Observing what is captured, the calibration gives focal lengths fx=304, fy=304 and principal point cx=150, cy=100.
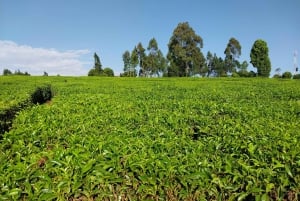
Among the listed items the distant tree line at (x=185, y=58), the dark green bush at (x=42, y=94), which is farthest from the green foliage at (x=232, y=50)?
the dark green bush at (x=42, y=94)

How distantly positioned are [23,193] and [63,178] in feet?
1.27

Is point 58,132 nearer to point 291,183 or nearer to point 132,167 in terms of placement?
point 132,167

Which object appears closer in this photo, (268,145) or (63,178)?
(63,178)

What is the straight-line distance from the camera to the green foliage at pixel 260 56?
68.0 meters

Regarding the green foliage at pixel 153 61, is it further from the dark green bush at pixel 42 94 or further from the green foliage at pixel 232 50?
the dark green bush at pixel 42 94

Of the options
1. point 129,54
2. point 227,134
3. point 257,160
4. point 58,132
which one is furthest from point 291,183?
point 129,54

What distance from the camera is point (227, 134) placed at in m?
4.70

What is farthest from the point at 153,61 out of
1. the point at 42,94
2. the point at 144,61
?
the point at 42,94

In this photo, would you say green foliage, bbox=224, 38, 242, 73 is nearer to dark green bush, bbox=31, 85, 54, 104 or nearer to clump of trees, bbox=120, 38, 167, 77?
clump of trees, bbox=120, 38, 167, 77

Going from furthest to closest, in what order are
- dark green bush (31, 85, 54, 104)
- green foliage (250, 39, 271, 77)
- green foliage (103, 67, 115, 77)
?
green foliage (103, 67, 115, 77) → green foliage (250, 39, 271, 77) → dark green bush (31, 85, 54, 104)

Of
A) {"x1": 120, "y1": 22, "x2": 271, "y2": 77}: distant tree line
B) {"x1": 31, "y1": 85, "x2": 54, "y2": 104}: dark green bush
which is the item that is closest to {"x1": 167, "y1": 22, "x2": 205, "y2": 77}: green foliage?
{"x1": 120, "y1": 22, "x2": 271, "y2": 77}: distant tree line

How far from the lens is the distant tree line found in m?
68.5

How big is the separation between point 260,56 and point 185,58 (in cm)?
1685

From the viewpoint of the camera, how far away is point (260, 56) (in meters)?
68.5
